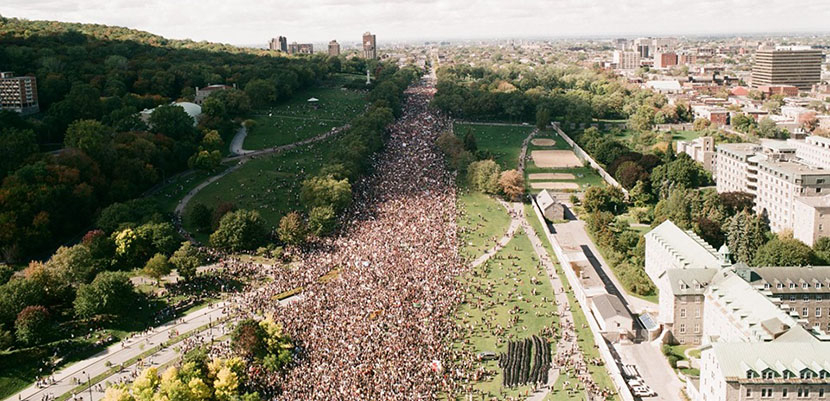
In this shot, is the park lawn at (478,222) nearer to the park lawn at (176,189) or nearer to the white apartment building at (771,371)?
the white apartment building at (771,371)

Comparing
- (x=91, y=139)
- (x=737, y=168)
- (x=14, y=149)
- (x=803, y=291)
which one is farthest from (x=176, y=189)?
(x=737, y=168)

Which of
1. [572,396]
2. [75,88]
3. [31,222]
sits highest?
[75,88]

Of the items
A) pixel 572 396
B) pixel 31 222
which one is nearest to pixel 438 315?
pixel 572 396

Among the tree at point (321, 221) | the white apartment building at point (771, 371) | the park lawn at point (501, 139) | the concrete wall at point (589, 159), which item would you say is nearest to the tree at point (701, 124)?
the concrete wall at point (589, 159)

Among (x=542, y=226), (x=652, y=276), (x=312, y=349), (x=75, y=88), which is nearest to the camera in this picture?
(x=312, y=349)

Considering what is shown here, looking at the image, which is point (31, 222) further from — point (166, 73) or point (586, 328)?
point (166, 73)

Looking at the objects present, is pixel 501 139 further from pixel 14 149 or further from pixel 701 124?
pixel 14 149

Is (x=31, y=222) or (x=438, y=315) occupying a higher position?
(x=31, y=222)
